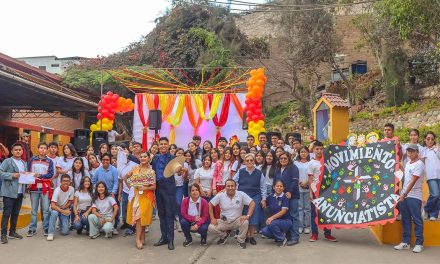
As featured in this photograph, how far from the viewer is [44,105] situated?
17.8 metres

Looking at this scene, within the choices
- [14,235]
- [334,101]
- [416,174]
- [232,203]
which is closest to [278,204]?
[232,203]

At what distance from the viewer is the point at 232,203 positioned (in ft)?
22.0

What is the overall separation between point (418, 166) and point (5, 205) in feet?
18.7

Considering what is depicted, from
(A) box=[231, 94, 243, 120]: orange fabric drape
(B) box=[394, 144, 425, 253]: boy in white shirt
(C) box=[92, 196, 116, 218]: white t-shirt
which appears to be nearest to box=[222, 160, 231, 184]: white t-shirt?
(C) box=[92, 196, 116, 218]: white t-shirt

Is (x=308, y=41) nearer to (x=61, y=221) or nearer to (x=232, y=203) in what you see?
(x=232, y=203)

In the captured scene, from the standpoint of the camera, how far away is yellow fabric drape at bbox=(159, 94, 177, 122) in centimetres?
1719

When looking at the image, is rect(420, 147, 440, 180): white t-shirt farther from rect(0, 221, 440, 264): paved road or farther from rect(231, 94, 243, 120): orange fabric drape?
rect(231, 94, 243, 120): orange fabric drape

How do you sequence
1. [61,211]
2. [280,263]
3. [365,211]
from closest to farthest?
[280,263], [365,211], [61,211]

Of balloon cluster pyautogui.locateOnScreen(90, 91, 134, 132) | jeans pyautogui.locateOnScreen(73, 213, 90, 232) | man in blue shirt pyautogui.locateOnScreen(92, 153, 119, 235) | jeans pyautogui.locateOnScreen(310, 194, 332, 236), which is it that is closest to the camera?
jeans pyautogui.locateOnScreen(310, 194, 332, 236)

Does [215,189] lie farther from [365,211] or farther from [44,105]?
[44,105]

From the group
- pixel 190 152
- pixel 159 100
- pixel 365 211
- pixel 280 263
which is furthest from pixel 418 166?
pixel 159 100

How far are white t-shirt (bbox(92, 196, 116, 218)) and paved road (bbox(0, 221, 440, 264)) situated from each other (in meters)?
0.41

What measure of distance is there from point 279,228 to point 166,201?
1627 mm

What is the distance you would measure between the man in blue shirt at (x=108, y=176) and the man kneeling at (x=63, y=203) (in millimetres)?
480
